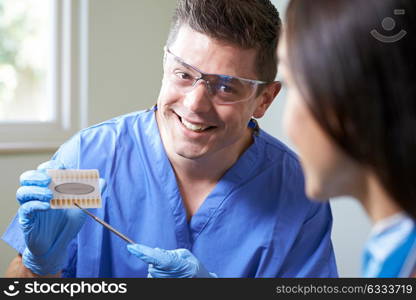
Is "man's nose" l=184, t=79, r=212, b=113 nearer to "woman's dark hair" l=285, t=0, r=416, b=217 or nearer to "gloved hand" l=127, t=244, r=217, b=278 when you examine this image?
"gloved hand" l=127, t=244, r=217, b=278

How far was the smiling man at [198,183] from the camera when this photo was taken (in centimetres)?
124

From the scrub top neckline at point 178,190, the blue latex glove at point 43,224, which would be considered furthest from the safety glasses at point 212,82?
the blue latex glove at point 43,224

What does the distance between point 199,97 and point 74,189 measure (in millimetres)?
347

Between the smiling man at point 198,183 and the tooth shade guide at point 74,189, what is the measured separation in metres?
0.03

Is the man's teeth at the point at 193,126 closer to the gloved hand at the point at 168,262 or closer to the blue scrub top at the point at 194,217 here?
the blue scrub top at the point at 194,217

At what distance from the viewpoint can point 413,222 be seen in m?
0.73

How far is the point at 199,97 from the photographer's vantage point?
4.12ft

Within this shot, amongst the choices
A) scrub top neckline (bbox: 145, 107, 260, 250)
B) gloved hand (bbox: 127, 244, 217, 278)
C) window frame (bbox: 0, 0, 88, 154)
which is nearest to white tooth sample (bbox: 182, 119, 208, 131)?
scrub top neckline (bbox: 145, 107, 260, 250)

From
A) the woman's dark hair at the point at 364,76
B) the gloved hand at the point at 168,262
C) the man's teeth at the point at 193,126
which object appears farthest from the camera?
the man's teeth at the point at 193,126

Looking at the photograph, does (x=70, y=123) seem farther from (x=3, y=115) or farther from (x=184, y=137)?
(x=184, y=137)

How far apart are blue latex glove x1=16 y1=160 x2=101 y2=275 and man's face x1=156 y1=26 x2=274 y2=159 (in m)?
0.30

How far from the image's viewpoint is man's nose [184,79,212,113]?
125 cm

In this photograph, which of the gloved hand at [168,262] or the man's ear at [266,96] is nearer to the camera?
the gloved hand at [168,262]

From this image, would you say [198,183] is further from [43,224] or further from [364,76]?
[364,76]
